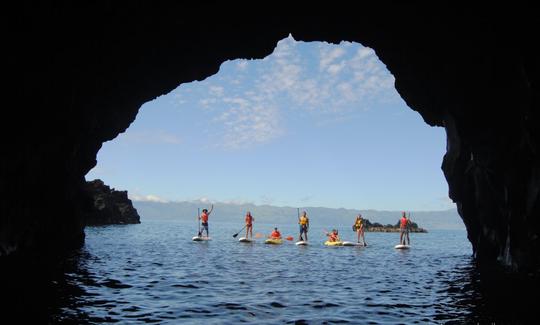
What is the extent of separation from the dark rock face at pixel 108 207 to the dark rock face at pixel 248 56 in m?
52.6

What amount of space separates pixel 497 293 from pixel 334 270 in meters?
6.97

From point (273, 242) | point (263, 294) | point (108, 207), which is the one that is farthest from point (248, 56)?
point (108, 207)

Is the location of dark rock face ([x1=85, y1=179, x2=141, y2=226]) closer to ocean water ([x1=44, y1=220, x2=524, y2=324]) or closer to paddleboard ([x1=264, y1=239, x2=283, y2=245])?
paddleboard ([x1=264, y1=239, x2=283, y2=245])

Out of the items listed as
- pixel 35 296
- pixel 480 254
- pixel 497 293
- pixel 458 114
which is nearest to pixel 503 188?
pixel 458 114

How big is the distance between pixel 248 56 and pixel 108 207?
68.0 metres

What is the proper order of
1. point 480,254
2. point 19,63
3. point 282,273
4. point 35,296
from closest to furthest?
point 35,296 < point 19,63 < point 282,273 < point 480,254

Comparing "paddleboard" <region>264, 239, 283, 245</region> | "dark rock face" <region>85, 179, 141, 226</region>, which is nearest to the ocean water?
"paddleboard" <region>264, 239, 283, 245</region>

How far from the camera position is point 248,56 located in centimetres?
2722

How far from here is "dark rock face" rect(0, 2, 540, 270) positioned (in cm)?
1534

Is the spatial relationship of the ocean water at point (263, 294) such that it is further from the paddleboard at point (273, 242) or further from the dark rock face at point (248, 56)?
the paddleboard at point (273, 242)

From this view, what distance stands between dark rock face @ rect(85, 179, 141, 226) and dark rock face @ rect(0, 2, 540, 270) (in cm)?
5257

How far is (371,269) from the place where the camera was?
19547 mm

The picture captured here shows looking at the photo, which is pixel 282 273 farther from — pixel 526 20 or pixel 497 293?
pixel 526 20

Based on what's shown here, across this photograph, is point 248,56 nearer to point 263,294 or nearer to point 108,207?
point 263,294
